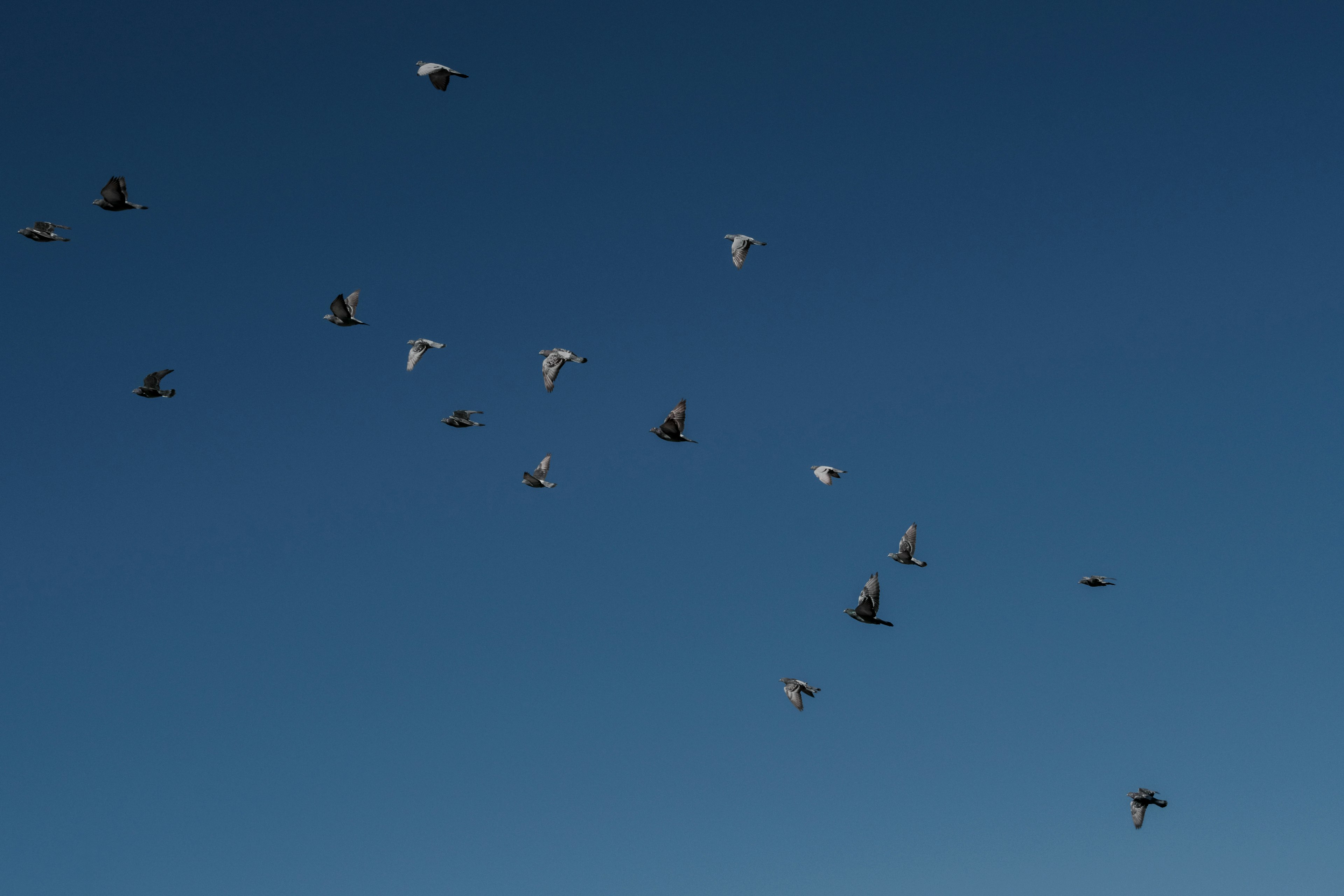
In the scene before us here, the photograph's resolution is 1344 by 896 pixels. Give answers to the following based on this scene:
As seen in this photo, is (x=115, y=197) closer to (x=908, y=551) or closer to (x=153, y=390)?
(x=153, y=390)

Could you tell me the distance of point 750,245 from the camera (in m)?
76.4

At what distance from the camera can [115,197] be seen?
68.3 meters

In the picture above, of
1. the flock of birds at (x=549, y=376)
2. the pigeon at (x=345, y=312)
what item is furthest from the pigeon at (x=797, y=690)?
the pigeon at (x=345, y=312)

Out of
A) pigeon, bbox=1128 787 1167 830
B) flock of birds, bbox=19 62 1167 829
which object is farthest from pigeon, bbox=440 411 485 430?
pigeon, bbox=1128 787 1167 830

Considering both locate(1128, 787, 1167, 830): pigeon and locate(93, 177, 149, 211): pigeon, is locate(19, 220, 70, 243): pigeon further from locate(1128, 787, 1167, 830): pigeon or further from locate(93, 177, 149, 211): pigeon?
locate(1128, 787, 1167, 830): pigeon

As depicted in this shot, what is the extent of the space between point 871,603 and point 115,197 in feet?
141

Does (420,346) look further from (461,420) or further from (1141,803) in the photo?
(1141,803)

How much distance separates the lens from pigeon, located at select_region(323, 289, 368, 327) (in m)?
72.5

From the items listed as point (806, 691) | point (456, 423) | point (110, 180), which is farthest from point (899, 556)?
point (110, 180)

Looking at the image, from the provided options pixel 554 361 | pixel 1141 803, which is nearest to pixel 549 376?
pixel 554 361

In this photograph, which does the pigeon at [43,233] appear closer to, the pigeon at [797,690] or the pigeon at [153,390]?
the pigeon at [153,390]

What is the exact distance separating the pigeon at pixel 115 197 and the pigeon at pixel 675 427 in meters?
28.2

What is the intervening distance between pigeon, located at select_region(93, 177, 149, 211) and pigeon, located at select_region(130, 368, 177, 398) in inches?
338

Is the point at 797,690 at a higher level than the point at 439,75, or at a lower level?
lower
